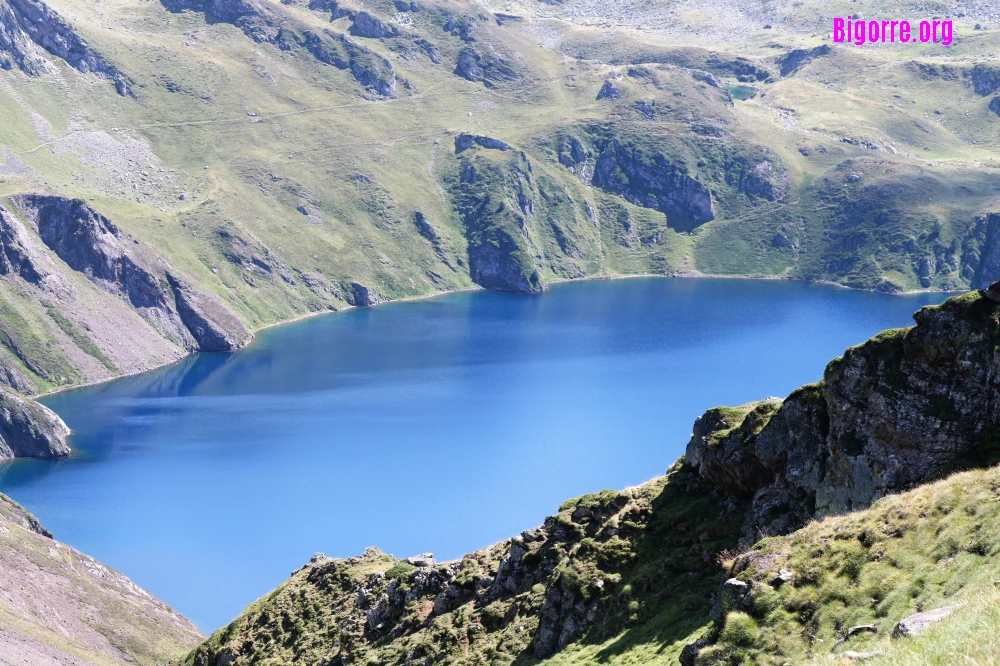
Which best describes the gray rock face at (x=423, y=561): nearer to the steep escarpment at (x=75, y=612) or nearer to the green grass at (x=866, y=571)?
the green grass at (x=866, y=571)

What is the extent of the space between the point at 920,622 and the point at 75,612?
102955 millimetres

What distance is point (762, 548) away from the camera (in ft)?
121

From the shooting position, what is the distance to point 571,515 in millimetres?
55531

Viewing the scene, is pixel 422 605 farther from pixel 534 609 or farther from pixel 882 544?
pixel 882 544

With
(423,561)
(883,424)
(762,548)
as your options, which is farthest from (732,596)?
(423,561)

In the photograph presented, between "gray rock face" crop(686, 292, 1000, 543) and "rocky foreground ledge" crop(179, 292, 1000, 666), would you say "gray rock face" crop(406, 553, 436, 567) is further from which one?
"gray rock face" crop(686, 292, 1000, 543)

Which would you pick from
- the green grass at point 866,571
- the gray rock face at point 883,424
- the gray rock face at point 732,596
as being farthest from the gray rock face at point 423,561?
the gray rock face at point 732,596

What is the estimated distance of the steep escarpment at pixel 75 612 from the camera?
96.4 meters

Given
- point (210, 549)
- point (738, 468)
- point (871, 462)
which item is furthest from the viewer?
point (210, 549)

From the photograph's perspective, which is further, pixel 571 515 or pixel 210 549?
pixel 210 549

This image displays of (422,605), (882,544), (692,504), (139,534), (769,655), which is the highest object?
(882,544)

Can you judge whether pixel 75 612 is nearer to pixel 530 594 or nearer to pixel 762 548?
pixel 530 594

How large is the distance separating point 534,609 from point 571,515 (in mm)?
5803

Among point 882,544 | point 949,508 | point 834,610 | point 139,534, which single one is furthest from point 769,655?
point 139,534
